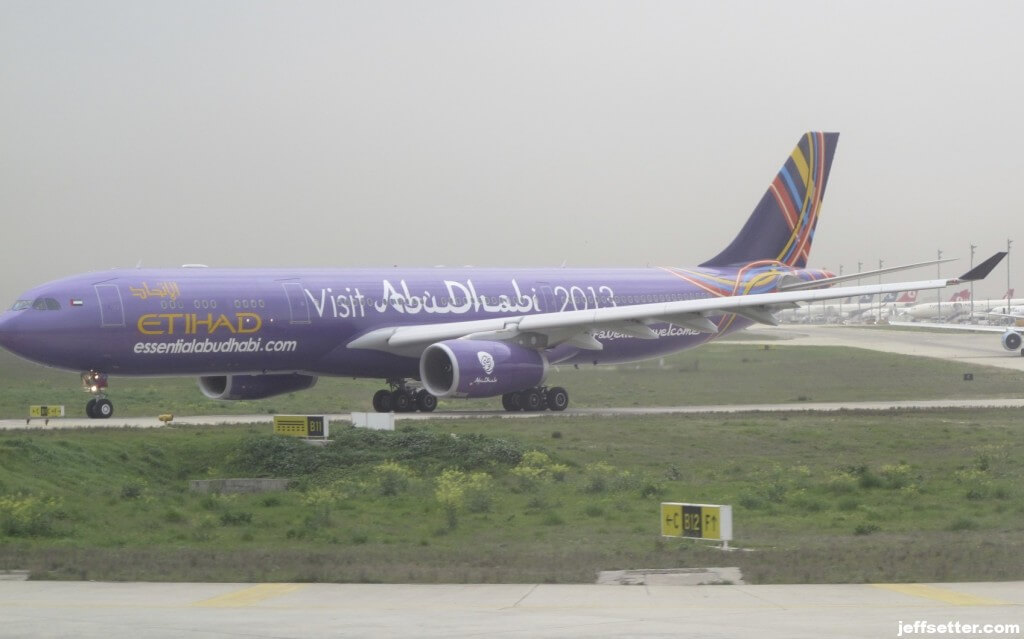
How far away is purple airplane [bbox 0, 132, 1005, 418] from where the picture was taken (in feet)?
101

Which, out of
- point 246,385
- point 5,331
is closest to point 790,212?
point 246,385

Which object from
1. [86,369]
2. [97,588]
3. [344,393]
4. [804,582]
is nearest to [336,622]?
[97,588]

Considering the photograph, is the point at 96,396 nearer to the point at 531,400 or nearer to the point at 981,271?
the point at 531,400

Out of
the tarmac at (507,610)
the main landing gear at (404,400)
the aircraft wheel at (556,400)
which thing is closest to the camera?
the tarmac at (507,610)

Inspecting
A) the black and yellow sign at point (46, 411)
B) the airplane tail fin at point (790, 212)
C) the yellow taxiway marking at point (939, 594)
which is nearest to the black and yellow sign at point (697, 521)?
the yellow taxiway marking at point (939, 594)

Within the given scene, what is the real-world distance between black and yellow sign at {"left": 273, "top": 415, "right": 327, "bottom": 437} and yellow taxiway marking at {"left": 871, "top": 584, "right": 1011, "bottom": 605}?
49.3 ft

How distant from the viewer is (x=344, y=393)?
4534 cm

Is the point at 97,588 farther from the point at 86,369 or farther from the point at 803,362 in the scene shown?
the point at 803,362

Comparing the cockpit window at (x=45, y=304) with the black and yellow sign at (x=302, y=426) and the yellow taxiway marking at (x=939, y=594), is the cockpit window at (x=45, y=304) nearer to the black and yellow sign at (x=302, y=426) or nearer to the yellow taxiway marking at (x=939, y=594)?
the black and yellow sign at (x=302, y=426)

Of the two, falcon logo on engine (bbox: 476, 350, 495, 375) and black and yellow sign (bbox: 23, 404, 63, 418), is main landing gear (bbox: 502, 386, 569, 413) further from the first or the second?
black and yellow sign (bbox: 23, 404, 63, 418)

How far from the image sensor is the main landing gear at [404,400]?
119ft

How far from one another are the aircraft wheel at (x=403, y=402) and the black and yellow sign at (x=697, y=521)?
1975 centimetres

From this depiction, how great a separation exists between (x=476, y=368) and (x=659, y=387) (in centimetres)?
1331

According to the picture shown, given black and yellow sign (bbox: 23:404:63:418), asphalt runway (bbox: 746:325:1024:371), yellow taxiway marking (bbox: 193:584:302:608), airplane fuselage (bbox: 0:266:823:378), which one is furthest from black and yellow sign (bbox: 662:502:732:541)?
asphalt runway (bbox: 746:325:1024:371)
